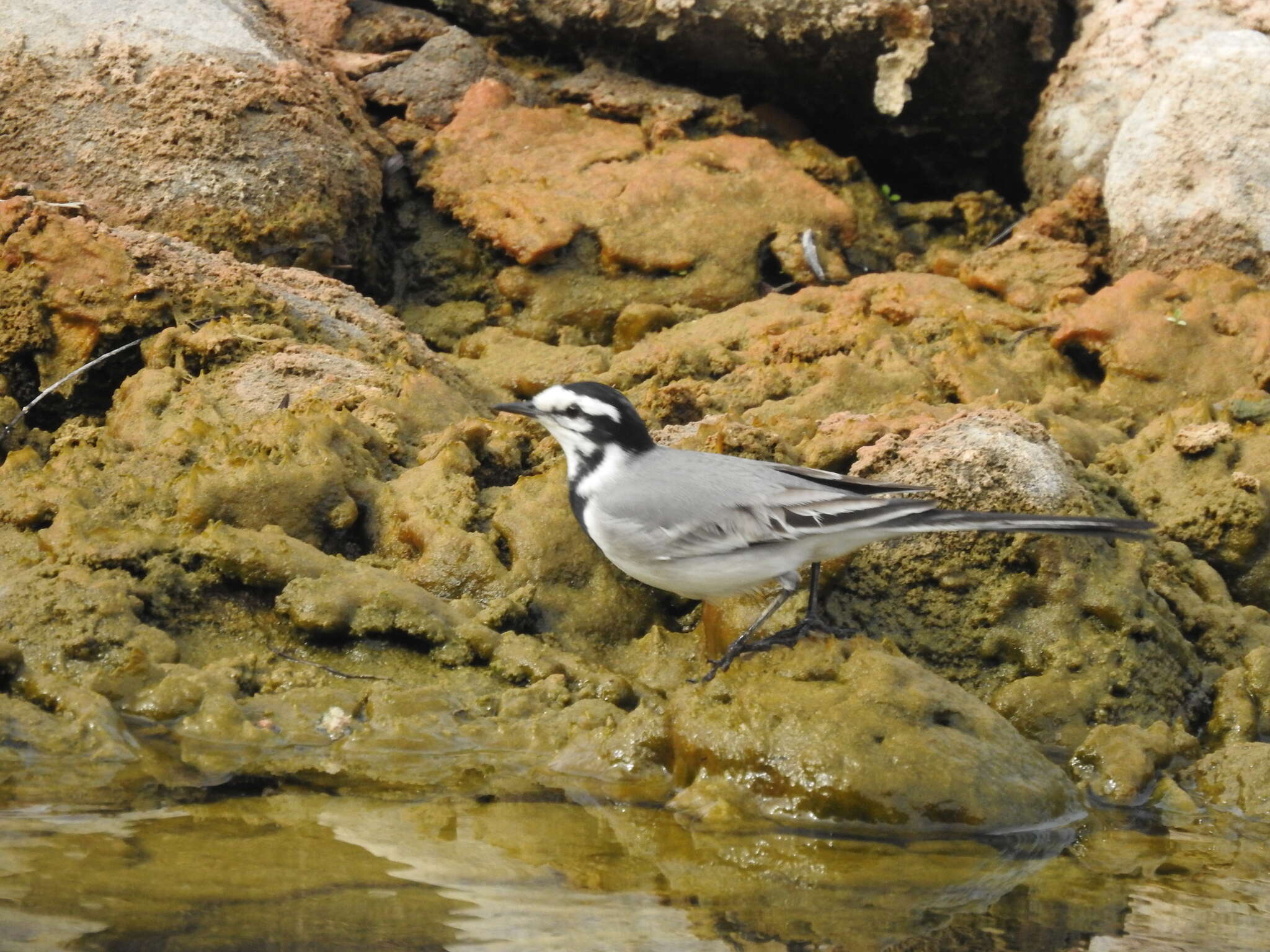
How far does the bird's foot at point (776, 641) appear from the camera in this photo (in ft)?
17.4

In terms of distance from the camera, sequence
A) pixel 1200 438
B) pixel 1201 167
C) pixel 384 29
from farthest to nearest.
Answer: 1. pixel 384 29
2. pixel 1201 167
3. pixel 1200 438

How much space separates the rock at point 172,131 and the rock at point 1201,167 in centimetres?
478

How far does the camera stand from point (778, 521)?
529 cm

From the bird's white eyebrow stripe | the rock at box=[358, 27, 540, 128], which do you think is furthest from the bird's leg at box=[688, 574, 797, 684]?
the rock at box=[358, 27, 540, 128]

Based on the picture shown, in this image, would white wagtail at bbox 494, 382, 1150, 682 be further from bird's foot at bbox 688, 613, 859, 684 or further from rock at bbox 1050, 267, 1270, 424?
rock at bbox 1050, 267, 1270, 424

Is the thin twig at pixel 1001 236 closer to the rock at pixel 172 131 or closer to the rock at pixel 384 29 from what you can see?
the rock at pixel 384 29

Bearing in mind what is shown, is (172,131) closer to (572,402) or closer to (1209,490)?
(572,402)

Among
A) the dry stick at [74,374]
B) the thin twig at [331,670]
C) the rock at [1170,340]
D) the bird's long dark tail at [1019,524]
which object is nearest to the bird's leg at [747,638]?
the bird's long dark tail at [1019,524]

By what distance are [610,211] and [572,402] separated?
3597 millimetres

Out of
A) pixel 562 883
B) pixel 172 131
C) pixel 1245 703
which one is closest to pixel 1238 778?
pixel 1245 703

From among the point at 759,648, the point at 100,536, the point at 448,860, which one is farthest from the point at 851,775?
the point at 100,536

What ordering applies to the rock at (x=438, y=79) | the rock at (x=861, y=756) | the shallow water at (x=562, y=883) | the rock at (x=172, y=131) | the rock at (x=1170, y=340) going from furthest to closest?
the rock at (x=438, y=79) → the rock at (x=1170, y=340) → the rock at (x=172, y=131) → the rock at (x=861, y=756) → the shallow water at (x=562, y=883)

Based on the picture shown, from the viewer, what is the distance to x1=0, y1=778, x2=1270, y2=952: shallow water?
371 cm

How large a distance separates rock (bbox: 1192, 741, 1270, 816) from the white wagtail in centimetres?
110
